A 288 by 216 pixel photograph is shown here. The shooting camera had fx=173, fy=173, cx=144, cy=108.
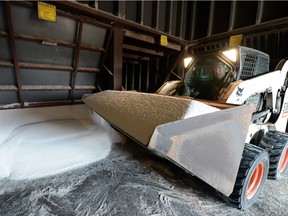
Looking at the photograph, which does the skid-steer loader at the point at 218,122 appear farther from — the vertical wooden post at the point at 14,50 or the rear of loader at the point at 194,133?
the vertical wooden post at the point at 14,50

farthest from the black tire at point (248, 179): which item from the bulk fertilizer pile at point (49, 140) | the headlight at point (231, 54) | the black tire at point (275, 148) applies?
the bulk fertilizer pile at point (49, 140)

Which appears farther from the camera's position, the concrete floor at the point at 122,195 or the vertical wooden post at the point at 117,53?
the vertical wooden post at the point at 117,53

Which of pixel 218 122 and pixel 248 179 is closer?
pixel 218 122

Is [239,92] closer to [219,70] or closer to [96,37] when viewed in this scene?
[219,70]

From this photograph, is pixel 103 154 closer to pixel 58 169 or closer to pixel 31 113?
pixel 58 169

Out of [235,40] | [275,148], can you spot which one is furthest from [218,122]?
[235,40]

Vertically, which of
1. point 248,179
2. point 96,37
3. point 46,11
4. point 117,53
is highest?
point 46,11

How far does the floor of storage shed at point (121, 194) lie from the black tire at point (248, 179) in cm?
7

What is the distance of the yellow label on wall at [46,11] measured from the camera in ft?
5.82

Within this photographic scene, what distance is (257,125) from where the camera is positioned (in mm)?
1552

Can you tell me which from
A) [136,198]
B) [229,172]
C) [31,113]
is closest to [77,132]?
[31,113]

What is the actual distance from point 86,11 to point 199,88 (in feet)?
5.24

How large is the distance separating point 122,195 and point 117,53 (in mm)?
1907

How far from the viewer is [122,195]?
1343 mm
